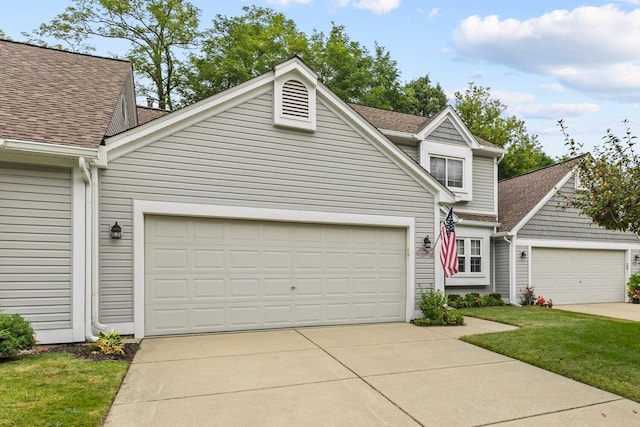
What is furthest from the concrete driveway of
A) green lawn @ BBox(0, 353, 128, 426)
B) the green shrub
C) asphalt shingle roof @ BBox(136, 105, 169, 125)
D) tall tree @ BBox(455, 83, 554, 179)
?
tall tree @ BBox(455, 83, 554, 179)

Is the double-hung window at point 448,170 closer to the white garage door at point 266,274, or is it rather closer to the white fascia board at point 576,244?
the white fascia board at point 576,244

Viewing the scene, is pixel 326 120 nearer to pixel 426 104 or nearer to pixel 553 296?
pixel 553 296

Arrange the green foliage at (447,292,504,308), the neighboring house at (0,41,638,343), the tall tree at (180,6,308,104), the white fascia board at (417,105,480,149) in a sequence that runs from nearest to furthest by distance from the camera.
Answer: the neighboring house at (0,41,638,343) → the green foliage at (447,292,504,308) → the white fascia board at (417,105,480,149) → the tall tree at (180,6,308,104)

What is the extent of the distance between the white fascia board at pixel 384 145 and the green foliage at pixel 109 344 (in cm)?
604

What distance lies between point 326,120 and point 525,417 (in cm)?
648

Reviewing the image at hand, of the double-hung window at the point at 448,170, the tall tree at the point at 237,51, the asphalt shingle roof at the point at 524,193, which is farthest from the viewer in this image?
the tall tree at the point at 237,51

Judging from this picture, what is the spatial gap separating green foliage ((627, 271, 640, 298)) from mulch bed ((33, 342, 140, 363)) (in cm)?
1655

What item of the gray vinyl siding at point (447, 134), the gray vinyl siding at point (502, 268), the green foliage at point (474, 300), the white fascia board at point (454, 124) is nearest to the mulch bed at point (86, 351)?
the green foliage at point (474, 300)

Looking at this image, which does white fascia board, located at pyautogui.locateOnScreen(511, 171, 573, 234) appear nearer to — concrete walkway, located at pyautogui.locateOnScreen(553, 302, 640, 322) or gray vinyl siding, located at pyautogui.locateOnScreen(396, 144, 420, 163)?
concrete walkway, located at pyautogui.locateOnScreen(553, 302, 640, 322)

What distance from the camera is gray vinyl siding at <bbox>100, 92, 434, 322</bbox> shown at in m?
6.64

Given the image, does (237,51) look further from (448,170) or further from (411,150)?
(448,170)

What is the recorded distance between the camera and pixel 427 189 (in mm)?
9141

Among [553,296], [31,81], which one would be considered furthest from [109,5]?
[553,296]

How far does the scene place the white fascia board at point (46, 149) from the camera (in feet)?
18.2
